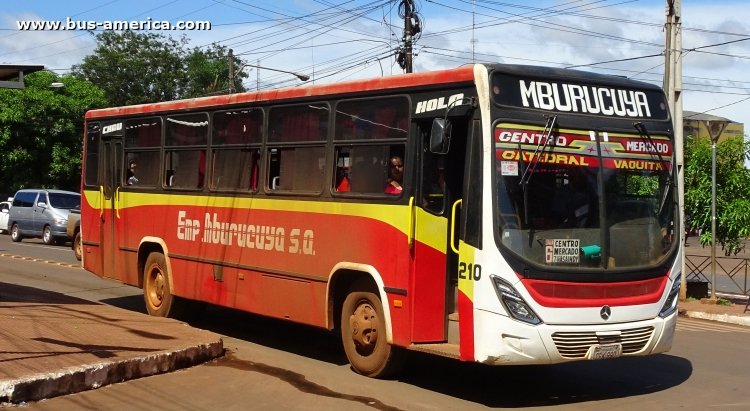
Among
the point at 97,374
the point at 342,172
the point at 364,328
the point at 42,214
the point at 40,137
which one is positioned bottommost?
the point at 97,374

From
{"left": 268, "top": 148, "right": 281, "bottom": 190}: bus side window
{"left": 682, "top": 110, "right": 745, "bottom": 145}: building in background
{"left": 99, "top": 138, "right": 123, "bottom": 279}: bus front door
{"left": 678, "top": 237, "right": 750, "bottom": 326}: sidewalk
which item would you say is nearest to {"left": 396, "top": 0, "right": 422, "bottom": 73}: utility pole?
{"left": 682, "top": 110, "right": 745, "bottom": 145}: building in background

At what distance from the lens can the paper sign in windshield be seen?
25.1ft

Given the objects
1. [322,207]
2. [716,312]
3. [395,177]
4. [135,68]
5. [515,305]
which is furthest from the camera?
[135,68]

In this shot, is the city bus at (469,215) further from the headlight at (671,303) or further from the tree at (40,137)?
the tree at (40,137)

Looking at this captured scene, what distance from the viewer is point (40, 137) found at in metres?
43.1

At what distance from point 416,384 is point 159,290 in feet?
17.2

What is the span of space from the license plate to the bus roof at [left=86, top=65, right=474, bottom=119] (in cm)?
263

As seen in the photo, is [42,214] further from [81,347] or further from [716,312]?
[81,347]

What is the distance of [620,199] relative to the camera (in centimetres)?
804

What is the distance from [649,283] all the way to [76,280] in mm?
13277

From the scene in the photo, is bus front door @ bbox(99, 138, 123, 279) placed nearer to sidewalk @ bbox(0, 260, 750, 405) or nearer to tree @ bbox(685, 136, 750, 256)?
sidewalk @ bbox(0, 260, 750, 405)

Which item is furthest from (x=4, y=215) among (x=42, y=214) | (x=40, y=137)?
(x=42, y=214)

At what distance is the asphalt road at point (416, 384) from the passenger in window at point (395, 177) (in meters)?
1.92

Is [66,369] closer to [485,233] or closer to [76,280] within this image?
[485,233]
